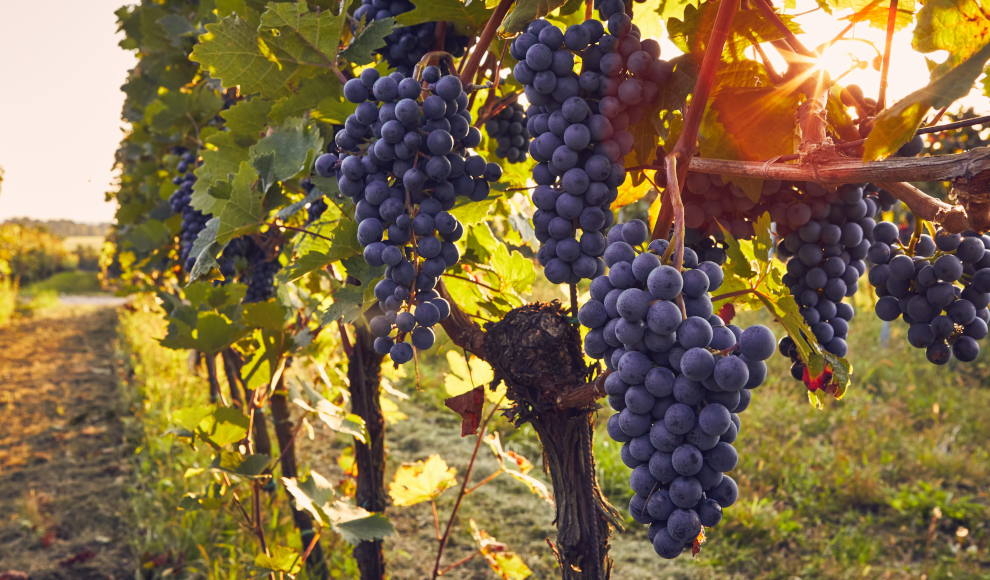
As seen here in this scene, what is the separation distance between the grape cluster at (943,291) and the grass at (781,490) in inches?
47.4

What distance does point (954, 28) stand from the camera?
71cm

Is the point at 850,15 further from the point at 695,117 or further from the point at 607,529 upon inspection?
the point at 607,529

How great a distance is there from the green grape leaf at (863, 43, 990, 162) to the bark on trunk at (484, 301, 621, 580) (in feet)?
2.18

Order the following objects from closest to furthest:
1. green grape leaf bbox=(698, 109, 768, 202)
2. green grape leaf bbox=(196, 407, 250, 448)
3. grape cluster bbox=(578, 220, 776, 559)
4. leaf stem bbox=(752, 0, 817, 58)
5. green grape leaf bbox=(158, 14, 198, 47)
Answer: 1. grape cluster bbox=(578, 220, 776, 559)
2. leaf stem bbox=(752, 0, 817, 58)
3. green grape leaf bbox=(698, 109, 768, 202)
4. green grape leaf bbox=(196, 407, 250, 448)
5. green grape leaf bbox=(158, 14, 198, 47)

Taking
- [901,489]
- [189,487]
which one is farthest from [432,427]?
[901,489]

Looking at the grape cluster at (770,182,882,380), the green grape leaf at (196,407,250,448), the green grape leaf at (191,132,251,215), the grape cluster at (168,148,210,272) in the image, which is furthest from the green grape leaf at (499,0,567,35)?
the grape cluster at (168,148,210,272)

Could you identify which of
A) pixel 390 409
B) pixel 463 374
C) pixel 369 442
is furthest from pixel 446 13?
pixel 390 409

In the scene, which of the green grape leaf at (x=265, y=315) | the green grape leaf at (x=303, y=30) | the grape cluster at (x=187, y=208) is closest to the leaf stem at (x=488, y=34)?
the green grape leaf at (x=303, y=30)

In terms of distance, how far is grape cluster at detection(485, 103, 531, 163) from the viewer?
1553 millimetres

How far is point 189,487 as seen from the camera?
4.20 meters

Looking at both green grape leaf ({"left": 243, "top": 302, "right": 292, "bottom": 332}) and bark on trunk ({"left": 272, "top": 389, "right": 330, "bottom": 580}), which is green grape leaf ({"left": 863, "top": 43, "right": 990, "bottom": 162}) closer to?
green grape leaf ({"left": 243, "top": 302, "right": 292, "bottom": 332})

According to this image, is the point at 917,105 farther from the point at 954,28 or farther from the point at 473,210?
the point at 473,210

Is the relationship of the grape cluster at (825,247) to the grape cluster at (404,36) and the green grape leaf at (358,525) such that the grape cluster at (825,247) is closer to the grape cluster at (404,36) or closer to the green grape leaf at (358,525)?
the grape cluster at (404,36)

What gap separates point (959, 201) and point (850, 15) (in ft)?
1.60
